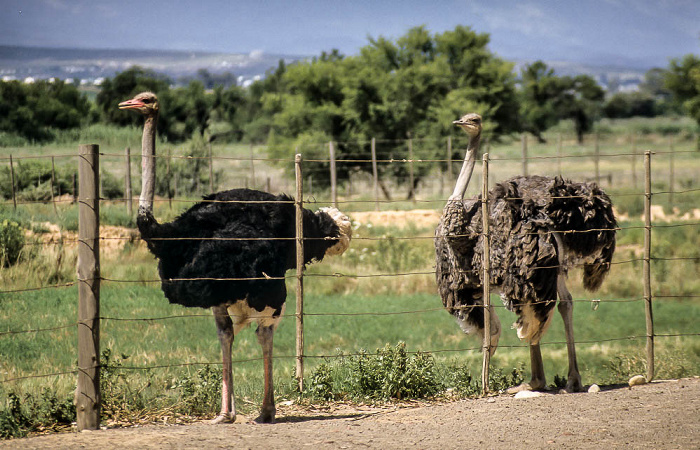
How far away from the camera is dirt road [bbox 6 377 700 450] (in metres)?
5.12

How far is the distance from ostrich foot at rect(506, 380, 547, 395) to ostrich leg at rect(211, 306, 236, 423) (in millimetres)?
2194

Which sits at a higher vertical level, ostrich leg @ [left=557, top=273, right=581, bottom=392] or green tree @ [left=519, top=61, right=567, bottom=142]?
green tree @ [left=519, top=61, right=567, bottom=142]

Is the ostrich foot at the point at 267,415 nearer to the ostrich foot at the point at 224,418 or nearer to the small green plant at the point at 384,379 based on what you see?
the ostrich foot at the point at 224,418

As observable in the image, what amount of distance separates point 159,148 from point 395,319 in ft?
39.8

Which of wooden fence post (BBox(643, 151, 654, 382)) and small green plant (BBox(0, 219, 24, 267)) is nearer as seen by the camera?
wooden fence post (BBox(643, 151, 654, 382))

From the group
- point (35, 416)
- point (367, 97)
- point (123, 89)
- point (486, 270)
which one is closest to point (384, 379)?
point (486, 270)

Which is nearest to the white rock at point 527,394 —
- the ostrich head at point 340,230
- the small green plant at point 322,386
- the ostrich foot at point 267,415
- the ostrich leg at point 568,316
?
the ostrich leg at point 568,316

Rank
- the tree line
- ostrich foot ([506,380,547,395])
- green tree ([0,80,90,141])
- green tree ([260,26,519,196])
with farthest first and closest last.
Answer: the tree line
green tree ([260,26,519,196])
green tree ([0,80,90,141])
ostrich foot ([506,380,547,395])

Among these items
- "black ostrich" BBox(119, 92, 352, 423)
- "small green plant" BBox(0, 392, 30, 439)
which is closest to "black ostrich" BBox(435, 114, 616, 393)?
"black ostrich" BBox(119, 92, 352, 423)

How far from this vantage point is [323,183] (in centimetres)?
2272

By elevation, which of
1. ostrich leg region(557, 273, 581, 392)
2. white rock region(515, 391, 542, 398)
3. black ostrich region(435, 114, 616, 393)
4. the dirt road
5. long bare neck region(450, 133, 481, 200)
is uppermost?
long bare neck region(450, 133, 481, 200)

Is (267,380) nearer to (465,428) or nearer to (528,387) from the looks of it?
(465,428)

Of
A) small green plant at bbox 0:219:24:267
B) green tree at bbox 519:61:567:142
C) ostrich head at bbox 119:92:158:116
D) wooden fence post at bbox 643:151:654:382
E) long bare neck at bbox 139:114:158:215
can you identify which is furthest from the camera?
green tree at bbox 519:61:567:142

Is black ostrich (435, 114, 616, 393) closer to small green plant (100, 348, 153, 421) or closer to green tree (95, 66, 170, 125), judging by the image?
small green plant (100, 348, 153, 421)
